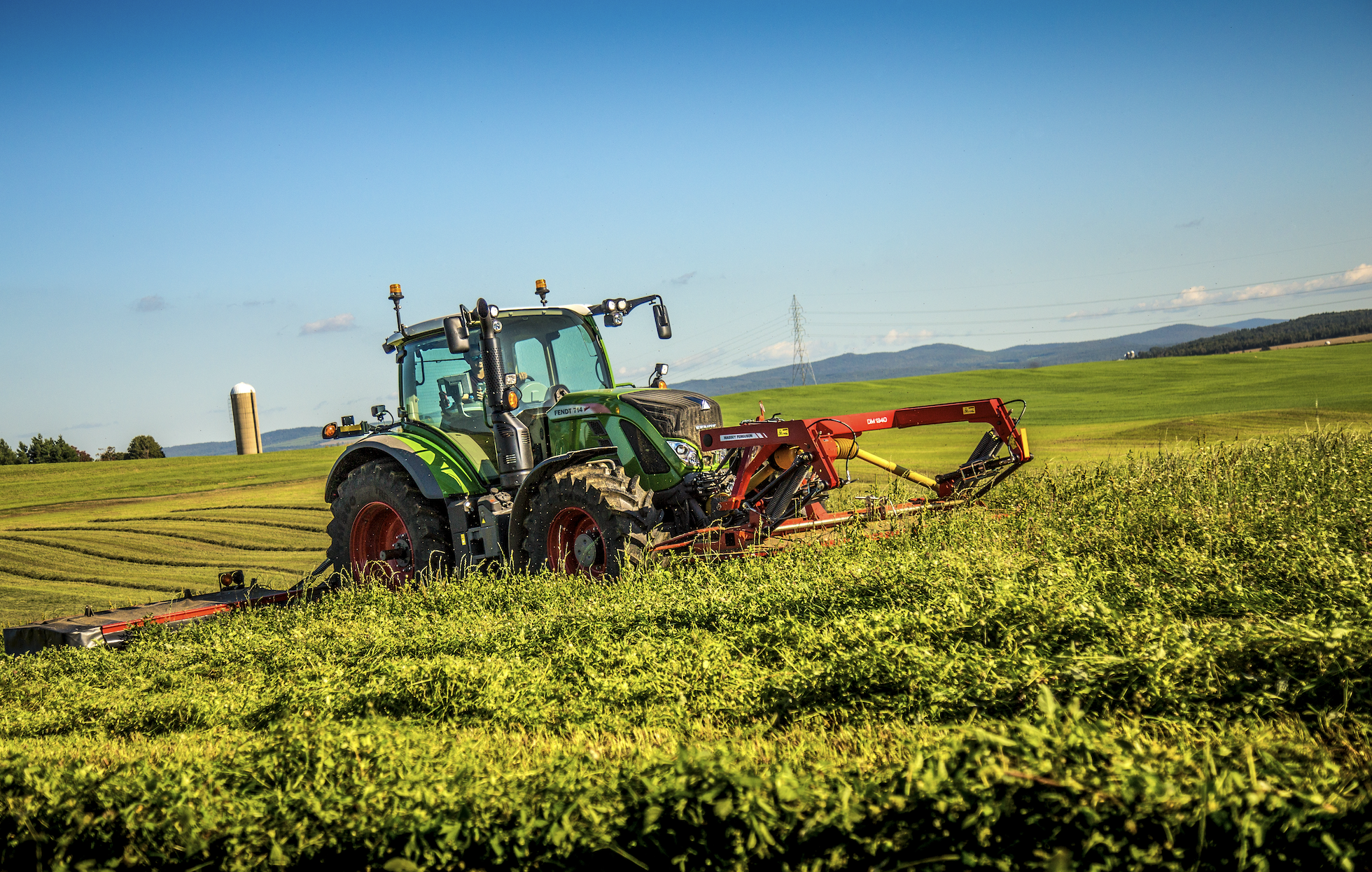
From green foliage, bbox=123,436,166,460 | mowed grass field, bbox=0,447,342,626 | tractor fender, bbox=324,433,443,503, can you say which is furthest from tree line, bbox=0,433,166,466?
tractor fender, bbox=324,433,443,503

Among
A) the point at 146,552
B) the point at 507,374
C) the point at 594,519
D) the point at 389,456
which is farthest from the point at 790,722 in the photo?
the point at 146,552

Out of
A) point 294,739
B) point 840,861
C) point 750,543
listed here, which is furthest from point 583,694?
point 750,543

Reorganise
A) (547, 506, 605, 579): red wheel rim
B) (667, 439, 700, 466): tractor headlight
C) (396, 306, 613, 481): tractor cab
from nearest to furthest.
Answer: (547, 506, 605, 579): red wheel rim, (667, 439, 700, 466): tractor headlight, (396, 306, 613, 481): tractor cab

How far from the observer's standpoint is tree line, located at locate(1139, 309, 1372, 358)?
5822 centimetres

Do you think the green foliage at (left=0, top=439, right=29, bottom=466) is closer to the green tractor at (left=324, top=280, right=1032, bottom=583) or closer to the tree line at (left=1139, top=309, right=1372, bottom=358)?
the green tractor at (left=324, top=280, right=1032, bottom=583)

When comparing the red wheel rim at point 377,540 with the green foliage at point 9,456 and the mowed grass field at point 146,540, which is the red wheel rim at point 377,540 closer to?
the mowed grass field at point 146,540

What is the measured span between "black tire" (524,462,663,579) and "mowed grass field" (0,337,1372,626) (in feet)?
14.4

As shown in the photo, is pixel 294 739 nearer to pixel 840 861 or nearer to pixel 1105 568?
pixel 840 861

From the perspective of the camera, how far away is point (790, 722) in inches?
128

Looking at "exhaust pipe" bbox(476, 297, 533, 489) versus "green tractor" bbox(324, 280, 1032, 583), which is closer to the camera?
"green tractor" bbox(324, 280, 1032, 583)

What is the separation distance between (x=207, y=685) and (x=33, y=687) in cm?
147

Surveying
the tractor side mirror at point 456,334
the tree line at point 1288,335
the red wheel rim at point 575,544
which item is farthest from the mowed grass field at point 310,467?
the tree line at point 1288,335

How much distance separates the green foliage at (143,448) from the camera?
39.6m

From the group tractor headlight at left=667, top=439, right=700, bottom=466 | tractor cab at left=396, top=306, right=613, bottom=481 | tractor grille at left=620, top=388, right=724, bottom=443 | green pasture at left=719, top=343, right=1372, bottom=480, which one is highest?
tractor cab at left=396, top=306, right=613, bottom=481
